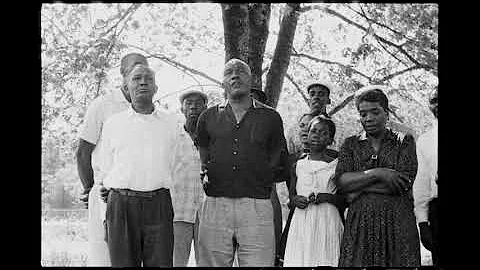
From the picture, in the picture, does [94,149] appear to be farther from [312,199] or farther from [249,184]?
[312,199]

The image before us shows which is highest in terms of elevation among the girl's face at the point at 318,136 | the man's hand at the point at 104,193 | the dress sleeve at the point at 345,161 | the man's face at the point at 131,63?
the man's face at the point at 131,63

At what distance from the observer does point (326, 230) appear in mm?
5988

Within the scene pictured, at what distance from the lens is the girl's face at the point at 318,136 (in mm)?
6215

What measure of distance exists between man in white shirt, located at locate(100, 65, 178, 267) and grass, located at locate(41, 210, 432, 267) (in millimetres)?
6038

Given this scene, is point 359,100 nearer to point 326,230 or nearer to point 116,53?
point 326,230

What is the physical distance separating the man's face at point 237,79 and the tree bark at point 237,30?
5.95 feet

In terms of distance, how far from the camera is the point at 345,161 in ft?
19.3

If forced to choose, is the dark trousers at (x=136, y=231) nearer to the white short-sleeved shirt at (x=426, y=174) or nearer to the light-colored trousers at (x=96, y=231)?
the light-colored trousers at (x=96, y=231)

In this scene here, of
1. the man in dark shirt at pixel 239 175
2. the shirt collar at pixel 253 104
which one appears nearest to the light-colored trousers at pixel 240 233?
the man in dark shirt at pixel 239 175
